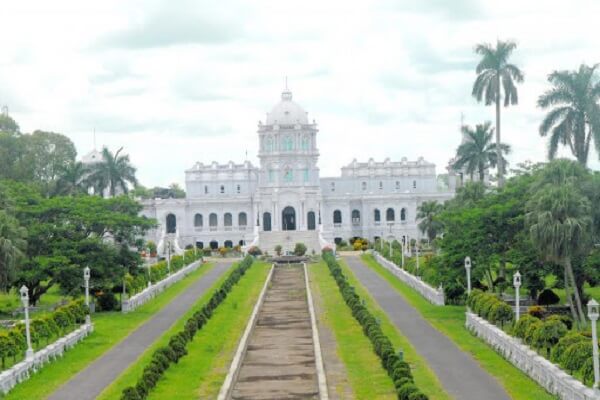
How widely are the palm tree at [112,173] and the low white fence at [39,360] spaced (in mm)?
57874

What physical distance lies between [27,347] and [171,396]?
792 cm

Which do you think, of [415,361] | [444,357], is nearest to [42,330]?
[415,361]

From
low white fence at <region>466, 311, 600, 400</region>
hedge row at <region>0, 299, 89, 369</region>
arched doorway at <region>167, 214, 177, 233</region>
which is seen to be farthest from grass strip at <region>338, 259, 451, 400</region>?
arched doorway at <region>167, 214, 177, 233</region>

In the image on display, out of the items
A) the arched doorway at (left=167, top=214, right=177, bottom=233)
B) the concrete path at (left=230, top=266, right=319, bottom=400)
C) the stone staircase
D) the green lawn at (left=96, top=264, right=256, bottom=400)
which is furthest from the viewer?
the arched doorway at (left=167, top=214, right=177, bottom=233)

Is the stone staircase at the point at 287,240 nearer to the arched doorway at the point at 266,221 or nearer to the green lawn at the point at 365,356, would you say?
the arched doorway at the point at 266,221

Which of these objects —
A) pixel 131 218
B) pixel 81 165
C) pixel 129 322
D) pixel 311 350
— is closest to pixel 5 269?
pixel 129 322

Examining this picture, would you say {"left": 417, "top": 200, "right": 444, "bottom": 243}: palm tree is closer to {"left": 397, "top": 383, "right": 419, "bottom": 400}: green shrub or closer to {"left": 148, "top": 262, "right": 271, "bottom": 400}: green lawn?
{"left": 148, "top": 262, "right": 271, "bottom": 400}: green lawn

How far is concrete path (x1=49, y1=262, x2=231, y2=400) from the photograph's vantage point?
3015 centimetres

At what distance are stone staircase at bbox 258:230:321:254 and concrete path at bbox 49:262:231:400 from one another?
46642 mm

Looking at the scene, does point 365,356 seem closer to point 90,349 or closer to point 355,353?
point 355,353

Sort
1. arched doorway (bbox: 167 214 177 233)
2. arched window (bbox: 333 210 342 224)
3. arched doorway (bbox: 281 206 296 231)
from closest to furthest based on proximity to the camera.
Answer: arched doorway (bbox: 281 206 296 231) < arched doorway (bbox: 167 214 177 233) < arched window (bbox: 333 210 342 224)

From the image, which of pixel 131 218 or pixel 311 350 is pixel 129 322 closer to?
pixel 131 218

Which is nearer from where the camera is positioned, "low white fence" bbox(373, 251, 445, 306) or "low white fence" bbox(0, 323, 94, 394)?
"low white fence" bbox(0, 323, 94, 394)

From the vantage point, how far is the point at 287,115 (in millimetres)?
125375
